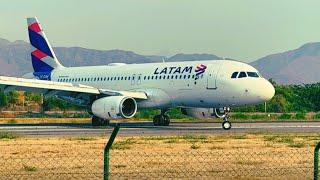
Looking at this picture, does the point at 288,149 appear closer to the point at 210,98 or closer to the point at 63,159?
the point at 63,159

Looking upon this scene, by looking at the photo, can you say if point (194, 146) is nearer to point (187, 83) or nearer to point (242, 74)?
point (242, 74)

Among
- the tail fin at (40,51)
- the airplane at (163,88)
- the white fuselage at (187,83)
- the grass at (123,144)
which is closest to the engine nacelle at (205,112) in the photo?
the airplane at (163,88)

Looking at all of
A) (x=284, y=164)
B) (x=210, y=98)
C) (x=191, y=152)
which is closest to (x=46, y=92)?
(x=210, y=98)

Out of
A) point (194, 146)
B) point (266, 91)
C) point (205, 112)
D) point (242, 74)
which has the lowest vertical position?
point (194, 146)

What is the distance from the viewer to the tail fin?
5728cm

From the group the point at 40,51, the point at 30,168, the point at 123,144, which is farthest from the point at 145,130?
the point at 30,168

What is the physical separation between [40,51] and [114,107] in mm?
15507

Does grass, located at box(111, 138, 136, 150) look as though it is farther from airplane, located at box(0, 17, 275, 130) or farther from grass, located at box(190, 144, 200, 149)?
airplane, located at box(0, 17, 275, 130)

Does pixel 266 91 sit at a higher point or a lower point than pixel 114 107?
higher

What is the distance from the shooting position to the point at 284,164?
71.6 ft

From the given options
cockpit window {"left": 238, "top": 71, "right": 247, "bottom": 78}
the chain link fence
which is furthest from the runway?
the chain link fence

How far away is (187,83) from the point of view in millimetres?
44969

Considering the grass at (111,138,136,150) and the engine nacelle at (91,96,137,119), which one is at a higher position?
the engine nacelle at (91,96,137,119)

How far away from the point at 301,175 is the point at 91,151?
28.8 feet
